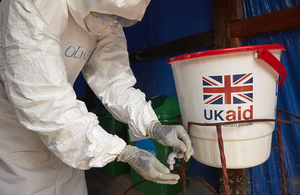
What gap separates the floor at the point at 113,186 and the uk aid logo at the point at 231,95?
3.31 ft

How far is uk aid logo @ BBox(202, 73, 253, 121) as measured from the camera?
0.67 metres

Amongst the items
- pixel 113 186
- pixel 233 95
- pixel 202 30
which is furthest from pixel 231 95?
pixel 113 186

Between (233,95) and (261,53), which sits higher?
(261,53)

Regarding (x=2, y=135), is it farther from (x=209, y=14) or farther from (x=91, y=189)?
(x=209, y=14)

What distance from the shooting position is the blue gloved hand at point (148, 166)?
0.74 metres

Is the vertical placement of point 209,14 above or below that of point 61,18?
above

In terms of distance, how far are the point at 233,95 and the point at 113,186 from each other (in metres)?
1.41

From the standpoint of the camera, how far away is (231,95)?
26.4 inches

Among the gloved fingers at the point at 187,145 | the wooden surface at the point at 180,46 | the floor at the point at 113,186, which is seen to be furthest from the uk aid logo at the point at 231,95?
the floor at the point at 113,186

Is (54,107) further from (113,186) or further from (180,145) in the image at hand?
(113,186)

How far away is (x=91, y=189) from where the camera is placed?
1.71 metres

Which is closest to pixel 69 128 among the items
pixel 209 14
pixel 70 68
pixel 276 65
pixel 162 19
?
pixel 70 68

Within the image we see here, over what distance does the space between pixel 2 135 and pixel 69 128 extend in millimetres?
406

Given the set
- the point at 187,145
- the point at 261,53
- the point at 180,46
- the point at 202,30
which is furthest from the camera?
the point at 180,46
